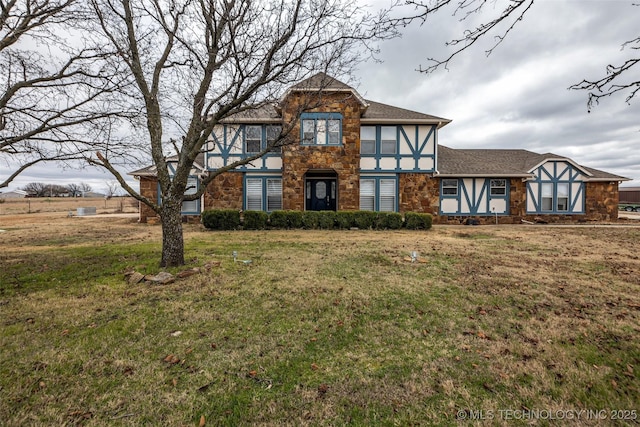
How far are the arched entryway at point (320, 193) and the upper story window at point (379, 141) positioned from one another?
8.61 ft

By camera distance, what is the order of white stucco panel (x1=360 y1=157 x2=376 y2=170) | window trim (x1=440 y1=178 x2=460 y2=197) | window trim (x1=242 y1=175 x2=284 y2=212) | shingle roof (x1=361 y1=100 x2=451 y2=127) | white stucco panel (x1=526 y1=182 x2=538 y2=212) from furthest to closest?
white stucco panel (x1=526 y1=182 x2=538 y2=212)
window trim (x1=440 y1=178 x2=460 y2=197)
window trim (x1=242 y1=175 x2=284 y2=212)
white stucco panel (x1=360 y1=157 x2=376 y2=170)
shingle roof (x1=361 y1=100 x2=451 y2=127)

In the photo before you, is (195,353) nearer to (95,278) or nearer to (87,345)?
(87,345)

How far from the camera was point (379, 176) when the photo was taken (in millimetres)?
15305

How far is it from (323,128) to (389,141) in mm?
3899

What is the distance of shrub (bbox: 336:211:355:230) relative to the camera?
12.9 meters

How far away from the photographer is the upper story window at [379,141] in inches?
597

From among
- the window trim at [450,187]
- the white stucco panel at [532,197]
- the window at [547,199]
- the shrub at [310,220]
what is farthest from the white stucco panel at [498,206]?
the shrub at [310,220]

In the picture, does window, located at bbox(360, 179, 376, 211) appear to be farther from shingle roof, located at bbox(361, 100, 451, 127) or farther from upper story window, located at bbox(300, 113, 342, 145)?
shingle roof, located at bbox(361, 100, 451, 127)

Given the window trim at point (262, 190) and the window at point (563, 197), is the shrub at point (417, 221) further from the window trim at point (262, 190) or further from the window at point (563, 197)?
the window at point (563, 197)

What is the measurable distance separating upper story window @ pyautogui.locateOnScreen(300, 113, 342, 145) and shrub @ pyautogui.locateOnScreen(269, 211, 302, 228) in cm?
377

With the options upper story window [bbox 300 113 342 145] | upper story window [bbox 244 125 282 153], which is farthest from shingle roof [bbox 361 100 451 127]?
upper story window [bbox 244 125 282 153]

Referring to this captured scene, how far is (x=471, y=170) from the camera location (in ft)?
51.2

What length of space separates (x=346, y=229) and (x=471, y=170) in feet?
27.8

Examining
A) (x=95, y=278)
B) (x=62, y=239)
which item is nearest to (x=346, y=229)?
(x=95, y=278)
